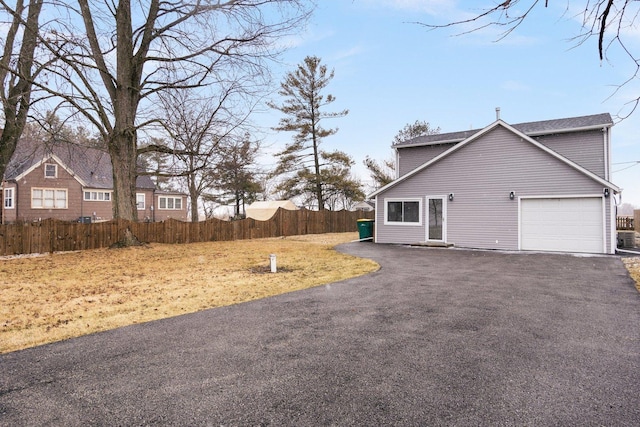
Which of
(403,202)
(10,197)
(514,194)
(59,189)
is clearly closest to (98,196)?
(59,189)

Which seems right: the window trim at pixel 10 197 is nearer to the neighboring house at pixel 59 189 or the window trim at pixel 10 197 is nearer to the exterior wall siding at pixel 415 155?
the neighboring house at pixel 59 189

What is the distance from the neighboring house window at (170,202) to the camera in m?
35.2

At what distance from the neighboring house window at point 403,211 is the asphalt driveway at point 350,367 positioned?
31.7 ft

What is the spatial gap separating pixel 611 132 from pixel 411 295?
44.0 ft

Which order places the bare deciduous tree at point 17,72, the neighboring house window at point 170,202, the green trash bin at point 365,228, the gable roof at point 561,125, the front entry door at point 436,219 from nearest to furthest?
1. the bare deciduous tree at point 17,72
2. the gable roof at point 561,125
3. the front entry door at point 436,219
4. the green trash bin at point 365,228
5. the neighboring house window at point 170,202

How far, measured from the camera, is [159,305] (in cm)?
557

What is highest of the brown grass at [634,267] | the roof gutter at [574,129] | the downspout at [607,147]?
the roof gutter at [574,129]

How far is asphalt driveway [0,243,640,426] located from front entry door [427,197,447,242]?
29.5 feet

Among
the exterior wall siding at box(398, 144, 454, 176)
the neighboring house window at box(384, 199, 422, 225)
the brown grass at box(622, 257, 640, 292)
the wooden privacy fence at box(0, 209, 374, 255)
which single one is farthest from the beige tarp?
the brown grass at box(622, 257, 640, 292)

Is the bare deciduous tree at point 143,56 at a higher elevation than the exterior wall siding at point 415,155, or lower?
higher

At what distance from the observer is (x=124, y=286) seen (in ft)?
23.5

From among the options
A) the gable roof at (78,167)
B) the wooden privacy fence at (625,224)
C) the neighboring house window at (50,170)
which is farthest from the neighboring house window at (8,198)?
the wooden privacy fence at (625,224)

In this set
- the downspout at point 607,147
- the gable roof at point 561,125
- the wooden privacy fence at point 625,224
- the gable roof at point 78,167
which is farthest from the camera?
the gable roof at point 78,167

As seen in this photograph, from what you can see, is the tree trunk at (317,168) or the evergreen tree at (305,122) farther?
the tree trunk at (317,168)
